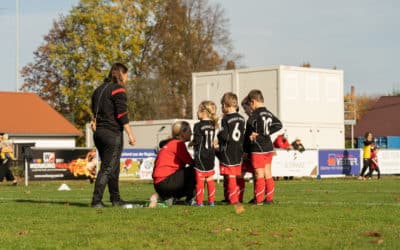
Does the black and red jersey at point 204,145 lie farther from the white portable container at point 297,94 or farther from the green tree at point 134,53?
the green tree at point 134,53

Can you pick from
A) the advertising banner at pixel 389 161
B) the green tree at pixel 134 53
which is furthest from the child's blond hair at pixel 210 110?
the green tree at pixel 134 53

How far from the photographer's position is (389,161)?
39281mm

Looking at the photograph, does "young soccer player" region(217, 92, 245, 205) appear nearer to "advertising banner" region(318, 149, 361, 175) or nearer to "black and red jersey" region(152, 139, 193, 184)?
"black and red jersey" region(152, 139, 193, 184)

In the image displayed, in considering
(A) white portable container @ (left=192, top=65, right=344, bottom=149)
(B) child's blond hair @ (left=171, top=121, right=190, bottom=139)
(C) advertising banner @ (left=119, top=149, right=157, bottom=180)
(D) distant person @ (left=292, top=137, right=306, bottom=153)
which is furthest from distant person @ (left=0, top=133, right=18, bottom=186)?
(B) child's blond hair @ (left=171, top=121, right=190, bottom=139)

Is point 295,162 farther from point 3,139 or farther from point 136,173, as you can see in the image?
point 3,139

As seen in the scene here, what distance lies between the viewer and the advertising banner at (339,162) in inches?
1419

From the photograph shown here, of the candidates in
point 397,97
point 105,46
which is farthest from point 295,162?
point 397,97

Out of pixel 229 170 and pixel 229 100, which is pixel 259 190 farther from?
pixel 229 100

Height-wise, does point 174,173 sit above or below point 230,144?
below

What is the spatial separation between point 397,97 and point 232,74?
5836 centimetres

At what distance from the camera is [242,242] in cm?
793

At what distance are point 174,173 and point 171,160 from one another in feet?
0.64

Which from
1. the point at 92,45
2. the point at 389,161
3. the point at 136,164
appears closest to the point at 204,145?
the point at 136,164

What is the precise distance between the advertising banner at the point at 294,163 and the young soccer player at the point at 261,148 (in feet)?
65.6
